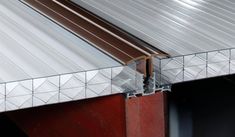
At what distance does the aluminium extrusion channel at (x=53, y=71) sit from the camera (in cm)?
163

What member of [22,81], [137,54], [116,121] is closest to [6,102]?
[22,81]

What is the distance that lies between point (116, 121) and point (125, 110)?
2.2 inches

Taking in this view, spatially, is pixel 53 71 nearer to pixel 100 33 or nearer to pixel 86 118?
pixel 86 118

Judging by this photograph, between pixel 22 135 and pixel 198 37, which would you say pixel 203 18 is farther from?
pixel 22 135

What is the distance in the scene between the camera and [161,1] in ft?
8.39

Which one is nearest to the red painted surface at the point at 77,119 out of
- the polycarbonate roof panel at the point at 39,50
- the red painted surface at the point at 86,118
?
the red painted surface at the point at 86,118

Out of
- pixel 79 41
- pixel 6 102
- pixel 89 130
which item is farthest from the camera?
pixel 79 41

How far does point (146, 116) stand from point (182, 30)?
20.2 inches

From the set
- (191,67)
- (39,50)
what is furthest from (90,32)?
(191,67)

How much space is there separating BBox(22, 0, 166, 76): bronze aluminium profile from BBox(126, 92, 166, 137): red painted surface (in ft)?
0.40

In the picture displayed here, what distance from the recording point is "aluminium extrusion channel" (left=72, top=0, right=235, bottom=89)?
5.99 ft

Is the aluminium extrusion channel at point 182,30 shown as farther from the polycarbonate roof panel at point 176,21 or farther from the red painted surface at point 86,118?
the red painted surface at point 86,118

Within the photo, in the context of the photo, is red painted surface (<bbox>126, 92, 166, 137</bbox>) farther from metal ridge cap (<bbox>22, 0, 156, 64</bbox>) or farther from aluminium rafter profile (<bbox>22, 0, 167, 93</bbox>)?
metal ridge cap (<bbox>22, 0, 156, 64</bbox>)

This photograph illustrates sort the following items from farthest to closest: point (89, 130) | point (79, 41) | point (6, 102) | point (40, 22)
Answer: point (40, 22)
point (79, 41)
point (89, 130)
point (6, 102)
